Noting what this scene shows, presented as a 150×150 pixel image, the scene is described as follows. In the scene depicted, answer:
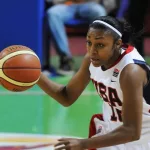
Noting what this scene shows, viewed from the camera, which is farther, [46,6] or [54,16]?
[46,6]

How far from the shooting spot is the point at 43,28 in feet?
22.4

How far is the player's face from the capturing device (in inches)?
97.6

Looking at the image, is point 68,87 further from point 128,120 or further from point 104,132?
point 128,120

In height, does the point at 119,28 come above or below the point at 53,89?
above

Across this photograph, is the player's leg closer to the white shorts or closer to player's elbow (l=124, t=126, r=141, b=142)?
the white shorts

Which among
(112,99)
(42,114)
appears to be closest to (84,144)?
(112,99)

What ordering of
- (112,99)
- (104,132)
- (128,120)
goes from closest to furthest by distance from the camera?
(128,120) < (112,99) < (104,132)

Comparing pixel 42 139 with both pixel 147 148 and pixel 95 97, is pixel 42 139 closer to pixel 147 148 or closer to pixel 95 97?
pixel 147 148

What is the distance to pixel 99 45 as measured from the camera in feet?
8.14

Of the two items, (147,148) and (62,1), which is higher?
(62,1)

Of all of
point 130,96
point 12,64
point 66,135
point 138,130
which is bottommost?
point 66,135

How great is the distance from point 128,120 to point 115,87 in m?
0.25

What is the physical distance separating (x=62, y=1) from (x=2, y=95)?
7.55 feet

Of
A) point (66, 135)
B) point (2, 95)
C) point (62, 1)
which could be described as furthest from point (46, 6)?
point (66, 135)
